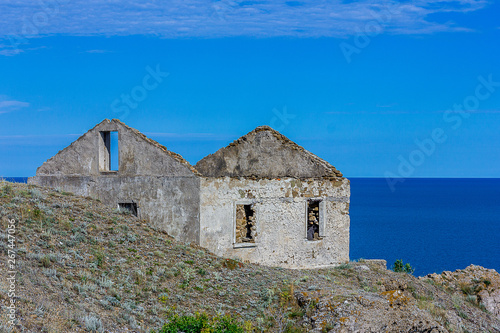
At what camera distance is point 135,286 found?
12133 millimetres

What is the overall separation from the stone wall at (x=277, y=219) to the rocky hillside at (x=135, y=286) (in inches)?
65.2

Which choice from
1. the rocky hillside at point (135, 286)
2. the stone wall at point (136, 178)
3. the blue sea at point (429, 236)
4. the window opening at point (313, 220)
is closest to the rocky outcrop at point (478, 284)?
the rocky hillside at point (135, 286)

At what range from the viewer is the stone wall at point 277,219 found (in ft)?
57.2

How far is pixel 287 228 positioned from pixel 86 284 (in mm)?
9124

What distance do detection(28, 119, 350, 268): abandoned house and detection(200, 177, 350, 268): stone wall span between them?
36 mm

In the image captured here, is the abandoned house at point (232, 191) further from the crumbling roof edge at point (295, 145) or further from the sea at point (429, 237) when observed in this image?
the sea at point (429, 237)

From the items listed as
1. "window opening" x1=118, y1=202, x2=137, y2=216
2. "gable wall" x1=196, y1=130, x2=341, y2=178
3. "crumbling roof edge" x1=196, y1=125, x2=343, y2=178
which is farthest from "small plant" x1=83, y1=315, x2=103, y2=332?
"crumbling roof edge" x1=196, y1=125, x2=343, y2=178

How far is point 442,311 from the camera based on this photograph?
621 inches

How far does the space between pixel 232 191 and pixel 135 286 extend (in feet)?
21.1

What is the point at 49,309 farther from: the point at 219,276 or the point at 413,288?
the point at 413,288

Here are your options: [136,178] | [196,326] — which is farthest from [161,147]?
[196,326]

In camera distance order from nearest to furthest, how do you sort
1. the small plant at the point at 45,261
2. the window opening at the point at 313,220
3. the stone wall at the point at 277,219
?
1. the small plant at the point at 45,261
2. the stone wall at the point at 277,219
3. the window opening at the point at 313,220

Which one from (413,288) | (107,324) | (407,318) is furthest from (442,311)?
(107,324)

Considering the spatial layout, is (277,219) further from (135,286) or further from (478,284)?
(478,284)
